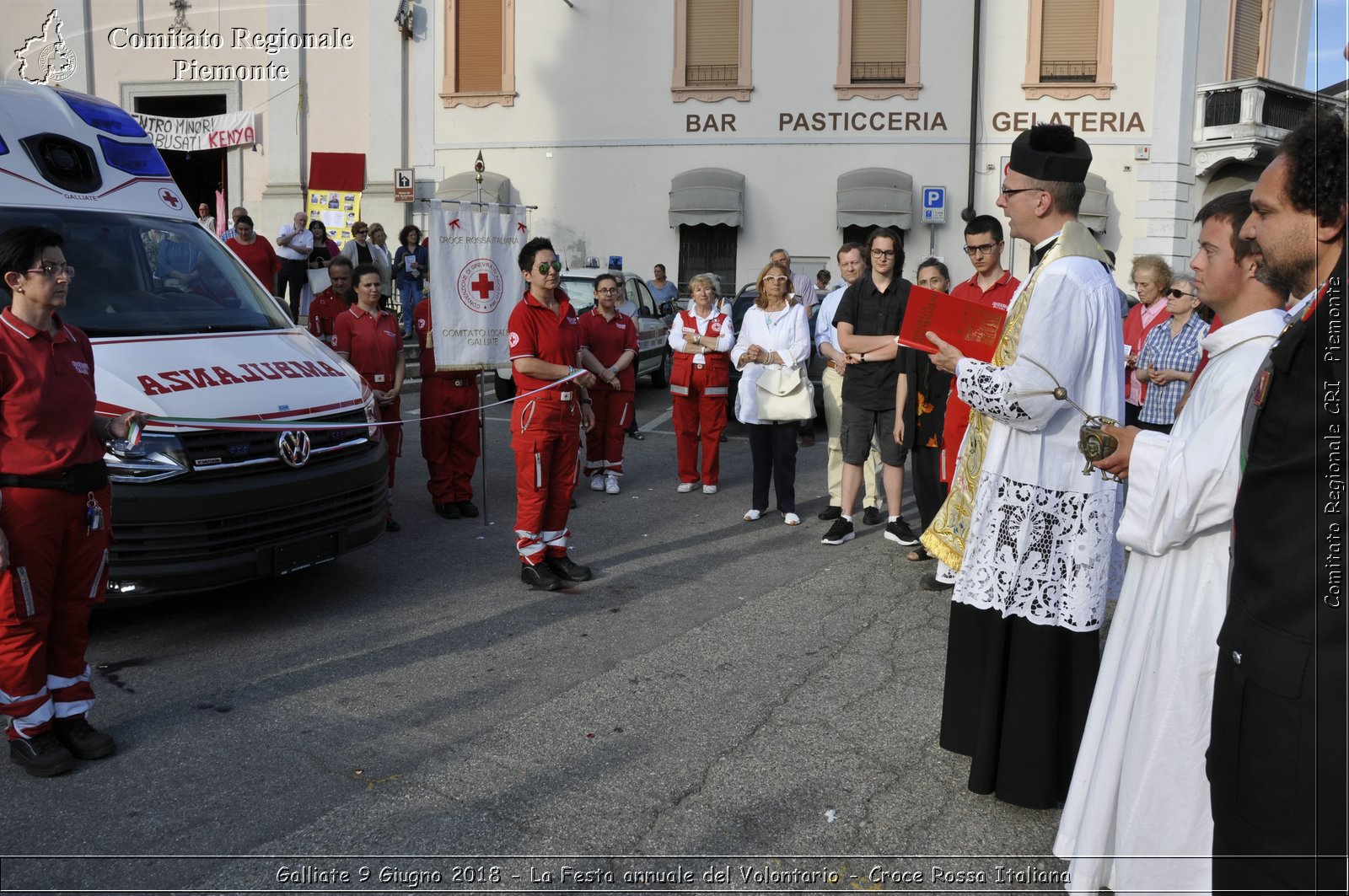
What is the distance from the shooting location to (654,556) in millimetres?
8062

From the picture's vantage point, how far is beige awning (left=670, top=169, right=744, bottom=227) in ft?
81.2

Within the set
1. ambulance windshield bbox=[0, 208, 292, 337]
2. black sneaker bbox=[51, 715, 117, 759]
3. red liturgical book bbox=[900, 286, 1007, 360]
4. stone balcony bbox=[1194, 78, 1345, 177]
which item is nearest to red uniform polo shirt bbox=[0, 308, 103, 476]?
black sneaker bbox=[51, 715, 117, 759]

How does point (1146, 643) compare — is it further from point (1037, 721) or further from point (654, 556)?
point (654, 556)

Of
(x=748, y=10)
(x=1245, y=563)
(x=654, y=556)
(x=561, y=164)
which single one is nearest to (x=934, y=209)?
(x=748, y=10)

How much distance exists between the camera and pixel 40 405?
172 inches

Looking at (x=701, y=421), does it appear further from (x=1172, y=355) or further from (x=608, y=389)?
(x=1172, y=355)

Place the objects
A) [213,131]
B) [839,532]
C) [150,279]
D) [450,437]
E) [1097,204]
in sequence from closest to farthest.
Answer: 1. [150,279]
2. [839,532]
3. [450,437]
4. [1097,204]
5. [213,131]

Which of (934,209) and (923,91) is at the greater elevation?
(923,91)

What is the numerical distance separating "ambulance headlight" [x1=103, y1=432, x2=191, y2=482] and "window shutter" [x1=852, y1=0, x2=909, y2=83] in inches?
848

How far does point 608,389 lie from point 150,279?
14.4ft

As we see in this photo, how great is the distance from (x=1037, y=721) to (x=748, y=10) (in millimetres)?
23152

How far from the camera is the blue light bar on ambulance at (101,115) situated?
7.11m

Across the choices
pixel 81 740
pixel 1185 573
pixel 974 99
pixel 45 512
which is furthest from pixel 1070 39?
pixel 81 740

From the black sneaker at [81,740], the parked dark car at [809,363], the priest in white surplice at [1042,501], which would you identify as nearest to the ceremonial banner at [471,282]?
the parked dark car at [809,363]
